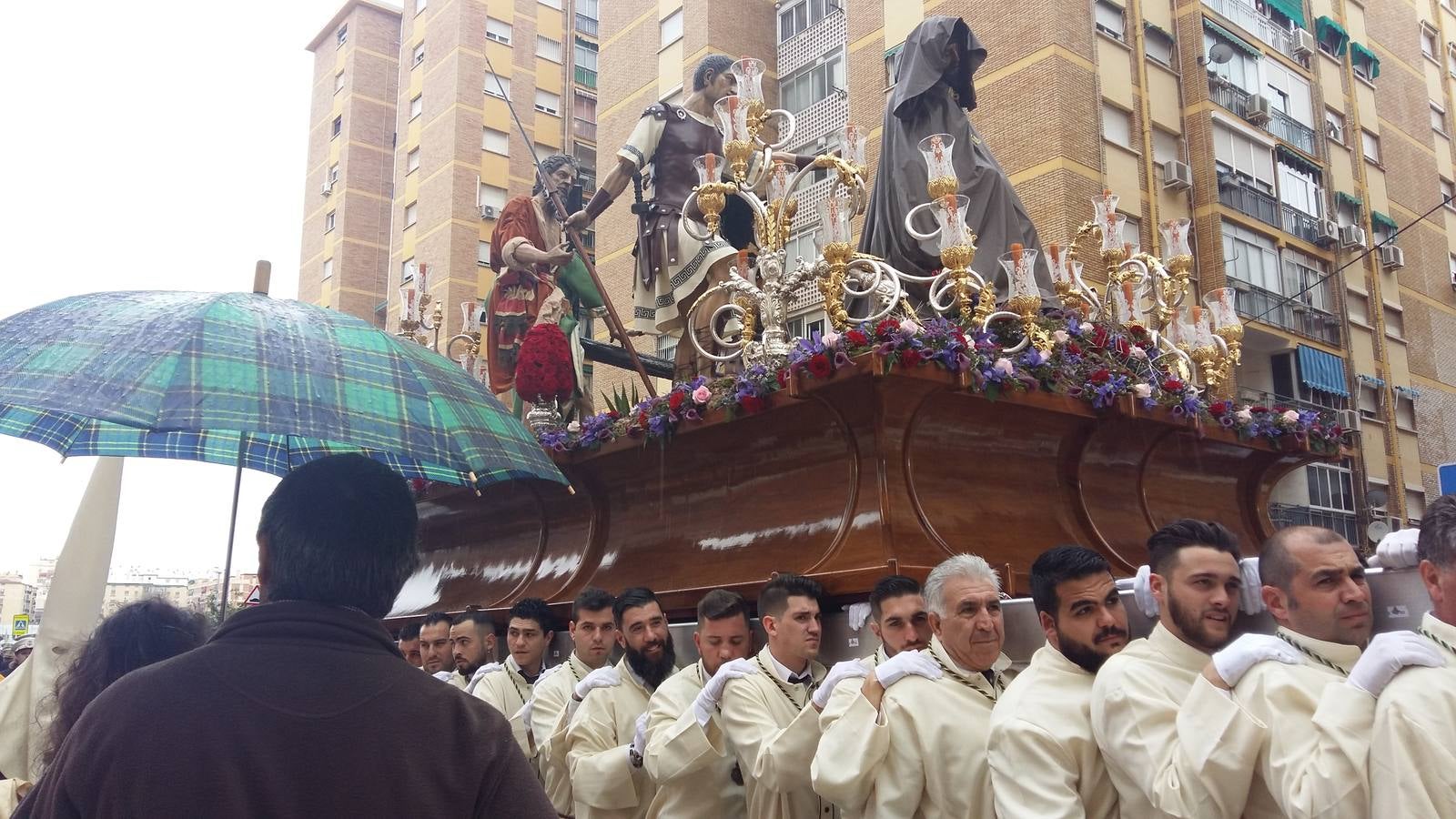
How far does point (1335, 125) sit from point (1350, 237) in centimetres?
303

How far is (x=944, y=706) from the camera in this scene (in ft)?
13.4

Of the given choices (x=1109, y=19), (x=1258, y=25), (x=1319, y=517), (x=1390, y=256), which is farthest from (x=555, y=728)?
(x=1390, y=256)

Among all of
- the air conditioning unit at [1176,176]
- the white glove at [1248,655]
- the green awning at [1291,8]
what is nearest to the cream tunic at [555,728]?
the white glove at [1248,655]

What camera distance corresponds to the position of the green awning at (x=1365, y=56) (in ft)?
85.7

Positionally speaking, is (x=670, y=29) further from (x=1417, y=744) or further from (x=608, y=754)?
(x=1417, y=744)

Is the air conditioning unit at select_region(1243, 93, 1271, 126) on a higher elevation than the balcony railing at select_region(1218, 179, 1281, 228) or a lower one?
higher

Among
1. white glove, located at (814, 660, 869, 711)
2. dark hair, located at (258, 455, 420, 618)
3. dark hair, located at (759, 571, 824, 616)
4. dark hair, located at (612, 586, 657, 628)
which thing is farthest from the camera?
dark hair, located at (612, 586, 657, 628)

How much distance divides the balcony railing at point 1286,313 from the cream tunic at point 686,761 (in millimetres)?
19304

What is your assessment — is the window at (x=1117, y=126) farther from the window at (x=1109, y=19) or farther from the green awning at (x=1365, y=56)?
the green awning at (x=1365, y=56)

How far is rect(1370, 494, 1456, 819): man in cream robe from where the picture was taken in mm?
2533

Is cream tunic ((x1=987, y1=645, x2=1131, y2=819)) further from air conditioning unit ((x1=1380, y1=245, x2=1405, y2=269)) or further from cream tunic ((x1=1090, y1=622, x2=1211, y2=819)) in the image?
air conditioning unit ((x1=1380, y1=245, x2=1405, y2=269))

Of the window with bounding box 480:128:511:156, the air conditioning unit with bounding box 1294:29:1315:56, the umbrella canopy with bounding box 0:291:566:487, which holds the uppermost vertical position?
the window with bounding box 480:128:511:156

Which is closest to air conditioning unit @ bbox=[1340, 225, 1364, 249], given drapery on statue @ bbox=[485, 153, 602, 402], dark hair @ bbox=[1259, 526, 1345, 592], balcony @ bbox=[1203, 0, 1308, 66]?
balcony @ bbox=[1203, 0, 1308, 66]

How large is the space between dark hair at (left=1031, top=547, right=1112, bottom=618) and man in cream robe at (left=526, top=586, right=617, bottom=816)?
2.74 meters
